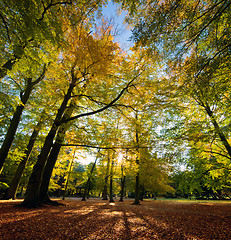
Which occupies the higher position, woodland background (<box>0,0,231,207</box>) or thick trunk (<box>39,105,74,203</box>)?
woodland background (<box>0,0,231,207</box>)

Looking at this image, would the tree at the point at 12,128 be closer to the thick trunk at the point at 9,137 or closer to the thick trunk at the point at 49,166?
the thick trunk at the point at 9,137

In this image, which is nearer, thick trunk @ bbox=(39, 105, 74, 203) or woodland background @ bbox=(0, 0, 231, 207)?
woodland background @ bbox=(0, 0, 231, 207)

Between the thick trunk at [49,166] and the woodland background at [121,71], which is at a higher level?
the woodland background at [121,71]

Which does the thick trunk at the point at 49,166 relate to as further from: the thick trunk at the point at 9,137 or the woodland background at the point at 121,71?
the thick trunk at the point at 9,137

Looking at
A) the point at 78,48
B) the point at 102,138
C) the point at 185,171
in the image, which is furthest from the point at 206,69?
the point at 185,171

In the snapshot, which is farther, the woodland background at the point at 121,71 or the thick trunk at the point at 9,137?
the thick trunk at the point at 9,137

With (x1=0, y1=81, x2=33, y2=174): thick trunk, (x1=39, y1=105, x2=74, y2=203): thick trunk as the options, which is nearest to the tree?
(x1=0, y1=81, x2=33, y2=174): thick trunk

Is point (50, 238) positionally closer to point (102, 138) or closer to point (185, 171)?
point (102, 138)

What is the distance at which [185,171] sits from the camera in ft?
25.3

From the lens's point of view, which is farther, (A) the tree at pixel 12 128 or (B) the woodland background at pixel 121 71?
(A) the tree at pixel 12 128

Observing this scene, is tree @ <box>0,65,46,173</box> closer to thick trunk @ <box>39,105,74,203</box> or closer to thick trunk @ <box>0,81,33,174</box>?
thick trunk @ <box>0,81,33,174</box>

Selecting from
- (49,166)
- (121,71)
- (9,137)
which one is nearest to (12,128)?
(9,137)

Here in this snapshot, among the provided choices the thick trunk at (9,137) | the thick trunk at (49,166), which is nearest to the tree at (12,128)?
the thick trunk at (9,137)

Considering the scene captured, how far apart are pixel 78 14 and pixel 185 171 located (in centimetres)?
925
